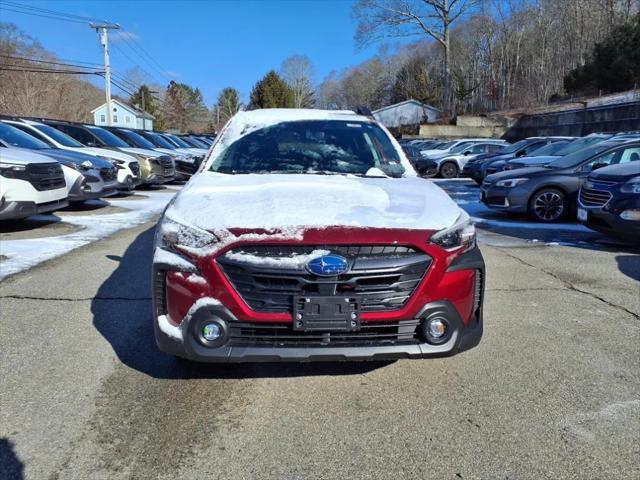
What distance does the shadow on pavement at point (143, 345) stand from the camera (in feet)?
10.8

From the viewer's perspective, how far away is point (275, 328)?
2.67m

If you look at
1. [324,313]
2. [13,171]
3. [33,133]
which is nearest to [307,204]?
[324,313]

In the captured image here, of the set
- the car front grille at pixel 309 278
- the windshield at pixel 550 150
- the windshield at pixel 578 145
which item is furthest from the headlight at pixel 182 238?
the windshield at pixel 550 150

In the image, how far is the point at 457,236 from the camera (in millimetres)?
2861

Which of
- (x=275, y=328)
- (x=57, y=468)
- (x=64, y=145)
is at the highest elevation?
(x=64, y=145)

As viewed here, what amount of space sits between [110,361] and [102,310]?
3.72 feet

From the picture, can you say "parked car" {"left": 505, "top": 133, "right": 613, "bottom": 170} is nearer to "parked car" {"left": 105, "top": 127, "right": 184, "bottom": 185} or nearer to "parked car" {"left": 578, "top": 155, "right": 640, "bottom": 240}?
"parked car" {"left": 578, "top": 155, "right": 640, "bottom": 240}

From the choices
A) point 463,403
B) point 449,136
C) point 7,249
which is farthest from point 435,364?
point 449,136

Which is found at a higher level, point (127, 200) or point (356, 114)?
point (356, 114)

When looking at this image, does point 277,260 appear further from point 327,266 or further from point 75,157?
point 75,157

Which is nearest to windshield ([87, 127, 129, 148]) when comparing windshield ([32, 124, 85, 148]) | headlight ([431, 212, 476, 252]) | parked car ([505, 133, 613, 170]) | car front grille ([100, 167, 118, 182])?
windshield ([32, 124, 85, 148])

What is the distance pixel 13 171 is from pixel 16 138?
8.85 ft

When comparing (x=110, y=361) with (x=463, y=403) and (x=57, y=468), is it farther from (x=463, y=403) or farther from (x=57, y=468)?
(x=463, y=403)

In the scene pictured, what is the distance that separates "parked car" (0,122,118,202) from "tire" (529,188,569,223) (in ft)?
27.8
